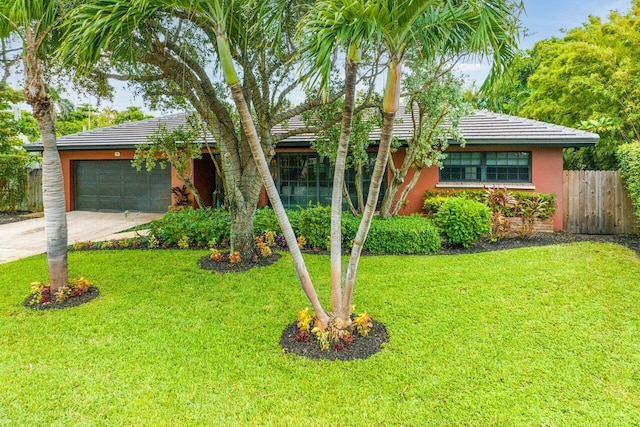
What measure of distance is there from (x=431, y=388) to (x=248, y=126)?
9.84 feet

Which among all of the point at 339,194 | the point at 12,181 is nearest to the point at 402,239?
the point at 339,194

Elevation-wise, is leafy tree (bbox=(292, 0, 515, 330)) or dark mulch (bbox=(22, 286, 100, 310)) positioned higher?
leafy tree (bbox=(292, 0, 515, 330))

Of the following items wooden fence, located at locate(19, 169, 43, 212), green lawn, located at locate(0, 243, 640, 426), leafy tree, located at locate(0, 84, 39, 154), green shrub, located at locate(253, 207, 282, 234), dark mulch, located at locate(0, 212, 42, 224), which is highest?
leafy tree, located at locate(0, 84, 39, 154)

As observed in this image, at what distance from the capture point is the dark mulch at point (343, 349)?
12.4 feet

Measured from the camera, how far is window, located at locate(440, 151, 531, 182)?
11.0 meters

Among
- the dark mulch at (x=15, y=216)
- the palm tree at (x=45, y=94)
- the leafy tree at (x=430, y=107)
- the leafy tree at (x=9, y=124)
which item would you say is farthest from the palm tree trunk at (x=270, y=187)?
the leafy tree at (x=9, y=124)

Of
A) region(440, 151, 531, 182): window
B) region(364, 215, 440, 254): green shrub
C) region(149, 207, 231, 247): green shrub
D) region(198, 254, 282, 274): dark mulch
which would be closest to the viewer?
region(198, 254, 282, 274): dark mulch

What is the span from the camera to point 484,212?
851 centimetres

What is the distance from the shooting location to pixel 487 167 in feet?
36.9

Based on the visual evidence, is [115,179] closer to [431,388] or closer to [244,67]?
[244,67]

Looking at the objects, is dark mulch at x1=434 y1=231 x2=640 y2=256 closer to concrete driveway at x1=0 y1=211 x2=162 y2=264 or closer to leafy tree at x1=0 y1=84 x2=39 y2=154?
concrete driveway at x1=0 y1=211 x2=162 y2=264

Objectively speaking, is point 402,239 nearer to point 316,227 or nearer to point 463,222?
point 463,222

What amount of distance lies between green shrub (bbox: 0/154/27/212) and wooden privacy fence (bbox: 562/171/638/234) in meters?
19.8

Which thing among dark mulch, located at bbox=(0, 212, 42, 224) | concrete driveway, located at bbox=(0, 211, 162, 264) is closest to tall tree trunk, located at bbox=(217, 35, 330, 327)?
concrete driveway, located at bbox=(0, 211, 162, 264)
